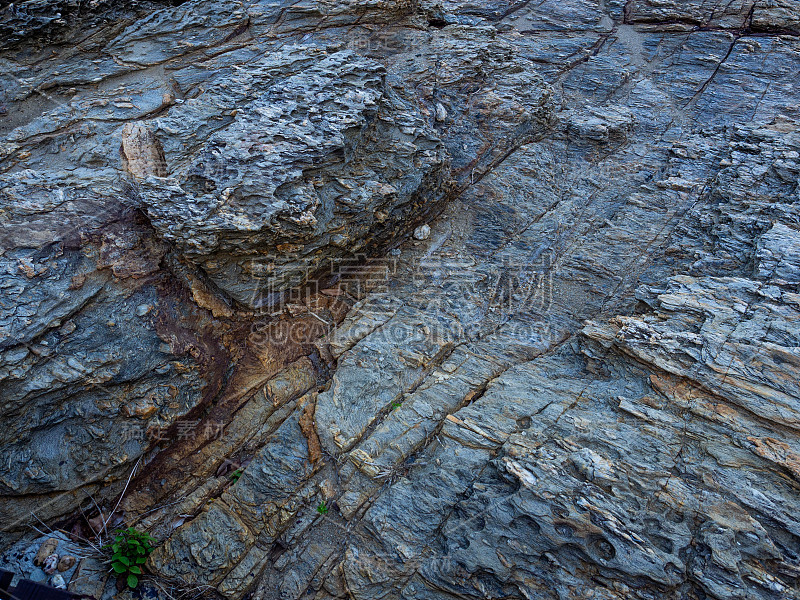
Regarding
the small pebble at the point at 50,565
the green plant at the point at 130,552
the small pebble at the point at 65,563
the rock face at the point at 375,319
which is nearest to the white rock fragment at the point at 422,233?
the rock face at the point at 375,319

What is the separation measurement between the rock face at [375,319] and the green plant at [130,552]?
0.15 meters

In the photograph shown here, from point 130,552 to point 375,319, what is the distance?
159 inches

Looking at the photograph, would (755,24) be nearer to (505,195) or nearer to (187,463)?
(505,195)

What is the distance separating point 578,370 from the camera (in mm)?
5383

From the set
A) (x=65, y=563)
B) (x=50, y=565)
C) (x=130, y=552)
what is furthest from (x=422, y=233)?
(x=50, y=565)

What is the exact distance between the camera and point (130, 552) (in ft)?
17.4

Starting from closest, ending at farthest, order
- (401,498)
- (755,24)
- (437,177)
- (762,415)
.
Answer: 1. (762,415)
2. (401,498)
3. (437,177)
4. (755,24)

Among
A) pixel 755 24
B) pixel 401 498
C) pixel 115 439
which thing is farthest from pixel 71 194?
pixel 755 24

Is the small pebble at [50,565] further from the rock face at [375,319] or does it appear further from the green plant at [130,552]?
the green plant at [130,552]

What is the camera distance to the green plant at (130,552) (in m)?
5.22

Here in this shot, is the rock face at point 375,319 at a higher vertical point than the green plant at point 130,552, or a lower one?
higher

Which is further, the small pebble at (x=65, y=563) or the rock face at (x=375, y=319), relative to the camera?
the small pebble at (x=65, y=563)

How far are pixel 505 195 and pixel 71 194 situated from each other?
6.01m

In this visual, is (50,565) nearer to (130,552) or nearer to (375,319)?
(130,552)
